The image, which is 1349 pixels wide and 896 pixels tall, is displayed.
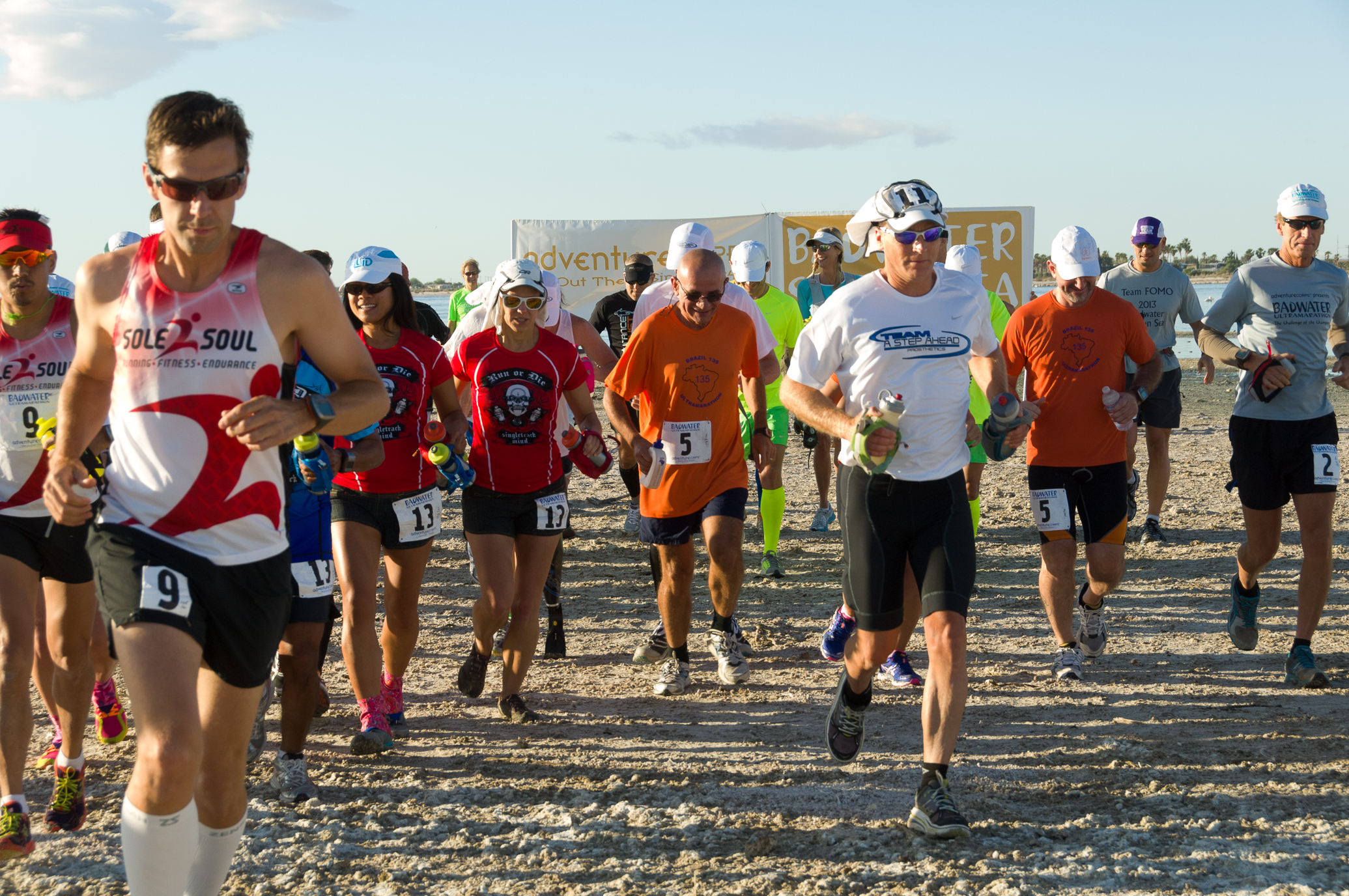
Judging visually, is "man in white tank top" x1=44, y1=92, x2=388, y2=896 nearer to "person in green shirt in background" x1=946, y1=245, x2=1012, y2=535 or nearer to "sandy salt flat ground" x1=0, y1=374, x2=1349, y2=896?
"sandy salt flat ground" x1=0, y1=374, x2=1349, y2=896

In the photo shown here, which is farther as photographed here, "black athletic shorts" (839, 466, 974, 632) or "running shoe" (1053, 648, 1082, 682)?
"running shoe" (1053, 648, 1082, 682)

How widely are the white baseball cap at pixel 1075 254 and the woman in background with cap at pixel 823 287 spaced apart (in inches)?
135

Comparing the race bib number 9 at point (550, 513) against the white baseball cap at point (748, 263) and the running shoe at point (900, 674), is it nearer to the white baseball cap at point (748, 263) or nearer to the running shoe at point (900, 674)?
the running shoe at point (900, 674)

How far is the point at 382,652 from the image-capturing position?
219 inches

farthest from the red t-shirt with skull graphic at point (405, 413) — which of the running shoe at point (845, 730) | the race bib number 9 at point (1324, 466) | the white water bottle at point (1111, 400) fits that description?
the race bib number 9 at point (1324, 466)

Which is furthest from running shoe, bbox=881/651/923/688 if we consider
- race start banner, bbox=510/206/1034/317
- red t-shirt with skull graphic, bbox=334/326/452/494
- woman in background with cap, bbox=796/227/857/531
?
race start banner, bbox=510/206/1034/317

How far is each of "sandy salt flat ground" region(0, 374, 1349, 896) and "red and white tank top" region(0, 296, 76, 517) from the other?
1340 millimetres

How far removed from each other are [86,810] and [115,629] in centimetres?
211

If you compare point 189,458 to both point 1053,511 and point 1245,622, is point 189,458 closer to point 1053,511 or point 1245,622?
point 1053,511

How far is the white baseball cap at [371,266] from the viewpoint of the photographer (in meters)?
5.34

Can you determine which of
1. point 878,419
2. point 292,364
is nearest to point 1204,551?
point 878,419

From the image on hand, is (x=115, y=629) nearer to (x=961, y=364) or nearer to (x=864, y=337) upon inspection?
(x=864, y=337)

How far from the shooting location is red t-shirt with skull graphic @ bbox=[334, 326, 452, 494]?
17.3ft

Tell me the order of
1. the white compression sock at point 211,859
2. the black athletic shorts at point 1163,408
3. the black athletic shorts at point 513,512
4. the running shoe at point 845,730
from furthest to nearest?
the black athletic shorts at point 1163,408, the black athletic shorts at point 513,512, the running shoe at point 845,730, the white compression sock at point 211,859
